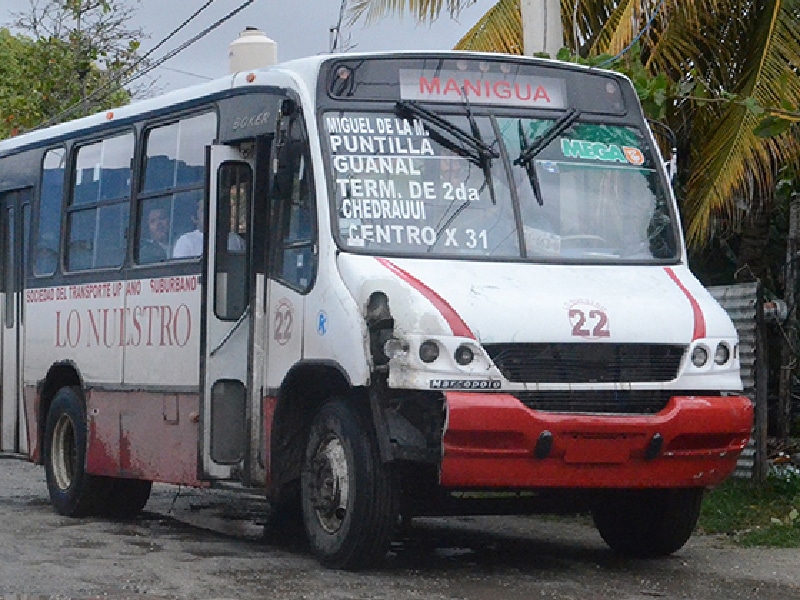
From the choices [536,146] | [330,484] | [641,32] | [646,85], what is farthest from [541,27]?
[330,484]

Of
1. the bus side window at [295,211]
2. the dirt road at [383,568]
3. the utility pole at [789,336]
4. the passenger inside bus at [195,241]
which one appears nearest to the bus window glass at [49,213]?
the dirt road at [383,568]

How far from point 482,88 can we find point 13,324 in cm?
525

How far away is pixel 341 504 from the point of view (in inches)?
357

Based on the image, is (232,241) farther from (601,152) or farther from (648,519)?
(648,519)

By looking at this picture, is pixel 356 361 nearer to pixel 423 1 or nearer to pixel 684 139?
pixel 684 139

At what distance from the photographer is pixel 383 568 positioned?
9.22 m

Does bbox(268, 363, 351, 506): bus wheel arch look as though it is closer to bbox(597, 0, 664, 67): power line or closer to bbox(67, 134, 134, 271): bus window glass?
bbox(67, 134, 134, 271): bus window glass

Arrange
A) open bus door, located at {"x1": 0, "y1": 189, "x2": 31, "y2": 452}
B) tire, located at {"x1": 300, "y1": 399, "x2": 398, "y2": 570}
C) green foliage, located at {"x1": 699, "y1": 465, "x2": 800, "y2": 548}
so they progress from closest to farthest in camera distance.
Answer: tire, located at {"x1": 300, "y1": 399, "x2": 398, "y2": 570}, green foliage, located at {"x1": 699, "y1": 465, "x2": 800, "y2": 548}, open bus door, located at {"x1": 0, "y1": 189, "x2": 31, "y2": 452}

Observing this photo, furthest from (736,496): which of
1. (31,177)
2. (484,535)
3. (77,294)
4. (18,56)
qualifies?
(18,56)

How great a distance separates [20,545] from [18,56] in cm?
2456

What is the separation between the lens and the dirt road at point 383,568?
8453mm

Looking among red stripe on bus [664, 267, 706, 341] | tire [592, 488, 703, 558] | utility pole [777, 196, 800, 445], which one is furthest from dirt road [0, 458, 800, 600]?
utility pole [777, 196, 800, 445]

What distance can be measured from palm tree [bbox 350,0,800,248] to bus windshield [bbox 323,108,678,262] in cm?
335

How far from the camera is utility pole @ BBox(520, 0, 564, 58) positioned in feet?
45.2
